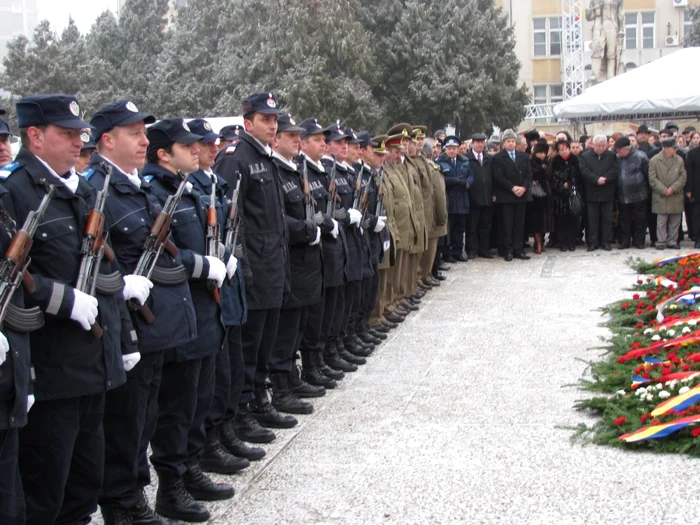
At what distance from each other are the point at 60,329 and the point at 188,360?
3.86ft

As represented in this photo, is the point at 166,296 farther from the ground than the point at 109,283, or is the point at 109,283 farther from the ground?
the point at 109,283

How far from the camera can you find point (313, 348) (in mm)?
7699

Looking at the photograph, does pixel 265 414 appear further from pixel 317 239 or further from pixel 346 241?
pixel 346 241

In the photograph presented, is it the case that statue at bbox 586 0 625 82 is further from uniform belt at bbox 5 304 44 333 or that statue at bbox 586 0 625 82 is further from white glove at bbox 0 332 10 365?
white glove at bbox 0 332 10 365

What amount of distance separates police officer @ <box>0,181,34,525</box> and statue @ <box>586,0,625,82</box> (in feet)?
104

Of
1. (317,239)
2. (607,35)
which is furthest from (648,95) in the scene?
(607,35)

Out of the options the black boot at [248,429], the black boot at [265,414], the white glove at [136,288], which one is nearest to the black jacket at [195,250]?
the white glove at [136,288]

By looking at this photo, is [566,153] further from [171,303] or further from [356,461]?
[171,303]

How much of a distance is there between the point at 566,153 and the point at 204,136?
11.9 m

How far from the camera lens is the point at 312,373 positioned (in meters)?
7.74

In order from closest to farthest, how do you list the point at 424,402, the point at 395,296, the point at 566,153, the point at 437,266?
the point at 424,402 → the point at 395,296 → the point at 437,266 → the point at 566,153

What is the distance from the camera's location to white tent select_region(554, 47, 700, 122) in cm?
1695

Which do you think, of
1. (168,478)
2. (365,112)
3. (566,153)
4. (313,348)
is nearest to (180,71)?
(365,112)

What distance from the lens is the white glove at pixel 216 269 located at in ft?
16.1
